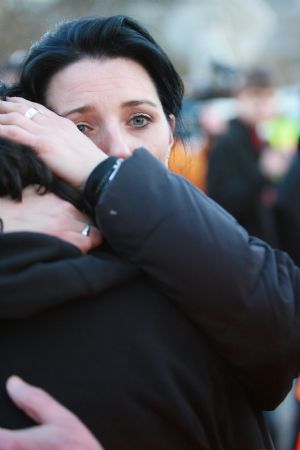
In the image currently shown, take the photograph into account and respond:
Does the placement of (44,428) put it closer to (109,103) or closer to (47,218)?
(47,218)

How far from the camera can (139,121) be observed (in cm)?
183

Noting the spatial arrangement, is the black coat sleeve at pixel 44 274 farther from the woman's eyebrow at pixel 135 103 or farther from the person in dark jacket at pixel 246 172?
the person in dark jacket at pixel 246 172

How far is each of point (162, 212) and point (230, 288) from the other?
19 centimetres

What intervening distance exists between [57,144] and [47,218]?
19 cm

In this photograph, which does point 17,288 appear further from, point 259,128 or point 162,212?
point 259,128

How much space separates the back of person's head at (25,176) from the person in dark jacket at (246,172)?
11.5ft

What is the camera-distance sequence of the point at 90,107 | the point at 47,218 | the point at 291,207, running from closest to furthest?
1. the point at 47,218
2. the point at 90,107
3. the point at 291,207

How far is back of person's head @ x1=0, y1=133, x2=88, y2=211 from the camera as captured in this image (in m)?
1.36

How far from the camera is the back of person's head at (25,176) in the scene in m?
1.36

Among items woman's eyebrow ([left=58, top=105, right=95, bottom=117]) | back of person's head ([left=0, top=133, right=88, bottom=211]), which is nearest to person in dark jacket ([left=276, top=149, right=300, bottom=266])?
woman's eyebrow ([left=58, top=105, right=95, bottom=117])

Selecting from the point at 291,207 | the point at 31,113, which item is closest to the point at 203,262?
the point at 31,113

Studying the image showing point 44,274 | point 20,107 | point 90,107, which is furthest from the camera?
point 90,107

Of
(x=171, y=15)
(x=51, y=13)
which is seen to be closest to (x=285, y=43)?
(x=171, y=15)

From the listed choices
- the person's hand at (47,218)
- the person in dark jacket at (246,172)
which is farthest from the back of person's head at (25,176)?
the person in dark jacket at (246,172)
